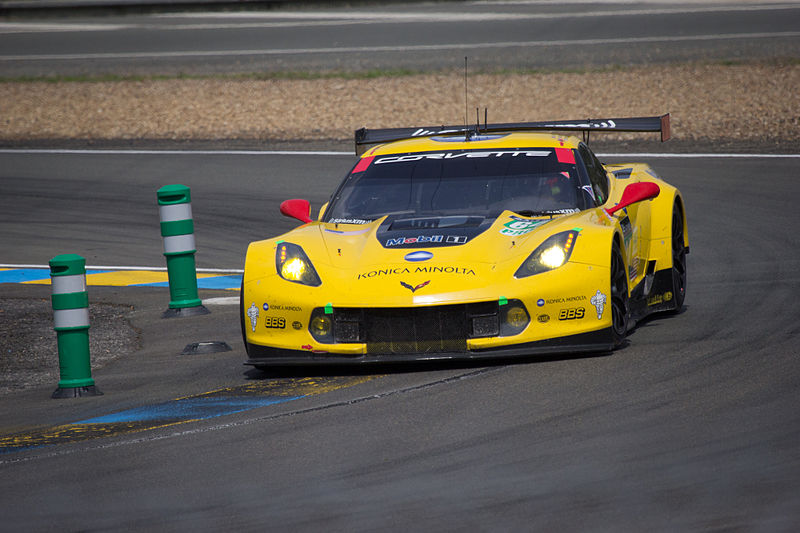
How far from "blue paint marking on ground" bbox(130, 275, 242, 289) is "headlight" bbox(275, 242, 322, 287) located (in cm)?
369

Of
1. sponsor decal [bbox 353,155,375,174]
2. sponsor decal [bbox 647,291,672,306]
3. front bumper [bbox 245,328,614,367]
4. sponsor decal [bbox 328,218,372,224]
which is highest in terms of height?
sponsor decal [bbox 353,155,375,174]

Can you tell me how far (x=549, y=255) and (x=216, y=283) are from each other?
4878 millimetres

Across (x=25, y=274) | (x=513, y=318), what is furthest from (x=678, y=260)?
(x=25, y=274)

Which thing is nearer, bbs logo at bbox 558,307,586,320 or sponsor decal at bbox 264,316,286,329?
bbs logo at bbox 558,307,586,320

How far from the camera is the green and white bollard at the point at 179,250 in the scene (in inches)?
407

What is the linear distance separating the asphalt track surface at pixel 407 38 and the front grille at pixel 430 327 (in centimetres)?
1780

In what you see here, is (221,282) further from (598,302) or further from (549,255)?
(598,302)

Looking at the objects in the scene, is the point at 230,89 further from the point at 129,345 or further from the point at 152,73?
the point at 129,345

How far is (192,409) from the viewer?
6.91m

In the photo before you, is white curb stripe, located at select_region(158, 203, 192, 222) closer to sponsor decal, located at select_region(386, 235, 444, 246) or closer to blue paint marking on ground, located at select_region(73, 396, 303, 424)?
sponsor decal, located at select_region(386, 235, 444, 246)

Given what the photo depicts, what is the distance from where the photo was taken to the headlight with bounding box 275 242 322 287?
7.66m

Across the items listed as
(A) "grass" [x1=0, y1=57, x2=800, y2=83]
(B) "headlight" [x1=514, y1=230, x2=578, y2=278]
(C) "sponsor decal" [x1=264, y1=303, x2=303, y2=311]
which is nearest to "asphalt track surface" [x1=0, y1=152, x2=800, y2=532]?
(C) "sponsor decal" [x1=264, y1=303, x2=303, y2=311]

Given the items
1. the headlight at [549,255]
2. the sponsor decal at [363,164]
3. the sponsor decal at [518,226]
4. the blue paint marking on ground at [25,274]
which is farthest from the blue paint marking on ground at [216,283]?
the headlight at [549,255]

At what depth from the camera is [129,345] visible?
9.45 meters
